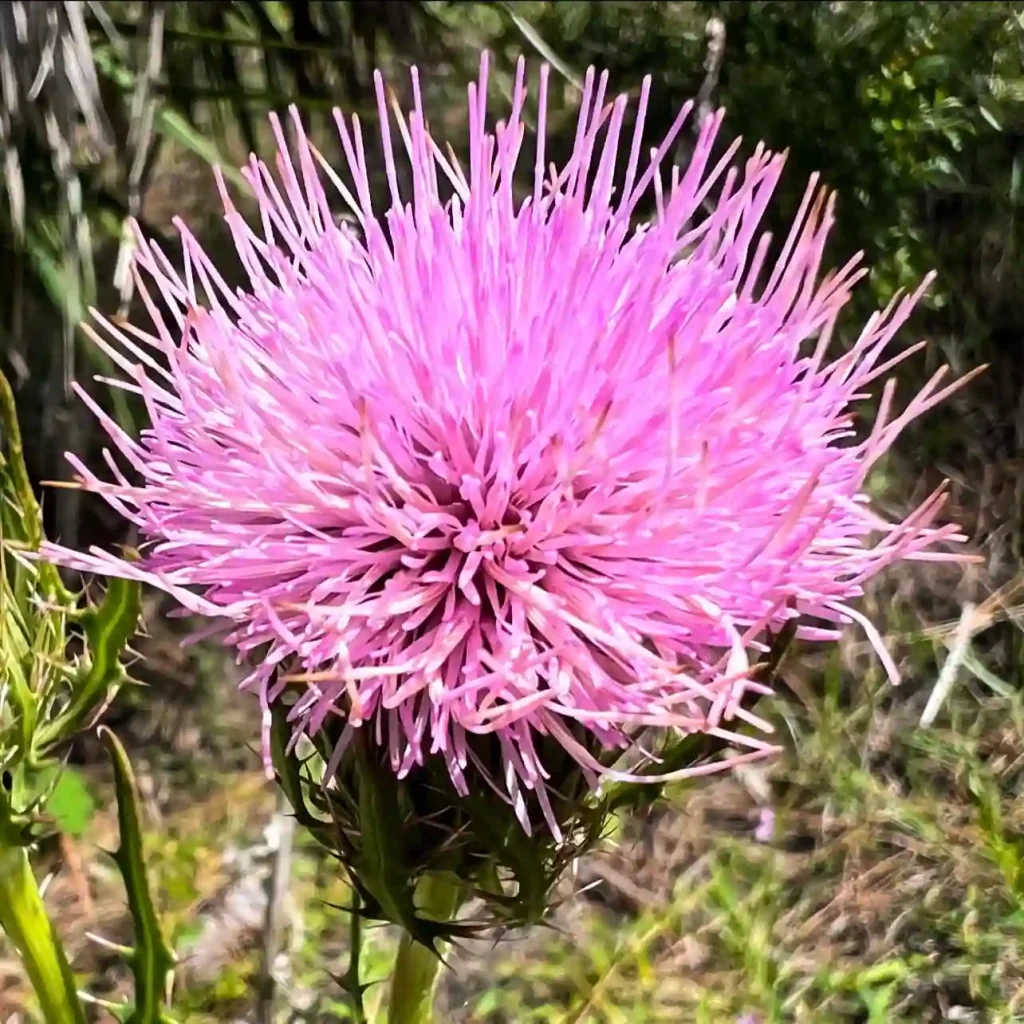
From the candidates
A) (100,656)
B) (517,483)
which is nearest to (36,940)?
(100,656)

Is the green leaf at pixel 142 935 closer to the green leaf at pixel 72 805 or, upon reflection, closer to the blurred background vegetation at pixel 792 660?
the blurred background vegetation at pixel 792 660

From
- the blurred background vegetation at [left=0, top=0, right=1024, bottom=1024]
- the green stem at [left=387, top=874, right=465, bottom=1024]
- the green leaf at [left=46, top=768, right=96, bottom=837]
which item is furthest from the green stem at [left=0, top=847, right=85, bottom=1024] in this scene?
the green leaf at [left=46, top=768, right=96, bottom=837]

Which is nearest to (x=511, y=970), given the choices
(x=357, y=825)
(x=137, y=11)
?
(x=357, y=825)

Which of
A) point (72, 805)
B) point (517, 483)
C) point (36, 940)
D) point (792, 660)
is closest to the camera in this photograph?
point (517, 483)

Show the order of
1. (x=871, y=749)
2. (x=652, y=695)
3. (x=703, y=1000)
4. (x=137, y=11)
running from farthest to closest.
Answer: (x=137, y=11), (x=871, y=749), (x=703, y=1000), (x=652, y=695)

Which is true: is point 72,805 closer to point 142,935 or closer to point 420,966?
point 142,935

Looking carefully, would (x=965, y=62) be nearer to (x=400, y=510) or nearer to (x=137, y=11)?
(x=137, y=11)

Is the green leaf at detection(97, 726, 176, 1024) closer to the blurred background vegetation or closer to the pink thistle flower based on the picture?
the pink thistle flower

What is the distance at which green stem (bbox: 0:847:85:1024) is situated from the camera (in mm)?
591

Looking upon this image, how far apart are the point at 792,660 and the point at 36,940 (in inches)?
42.5

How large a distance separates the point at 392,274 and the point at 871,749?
1.04m

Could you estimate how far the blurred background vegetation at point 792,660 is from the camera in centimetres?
118

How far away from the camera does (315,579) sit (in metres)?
0.49

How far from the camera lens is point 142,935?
2.02ft
